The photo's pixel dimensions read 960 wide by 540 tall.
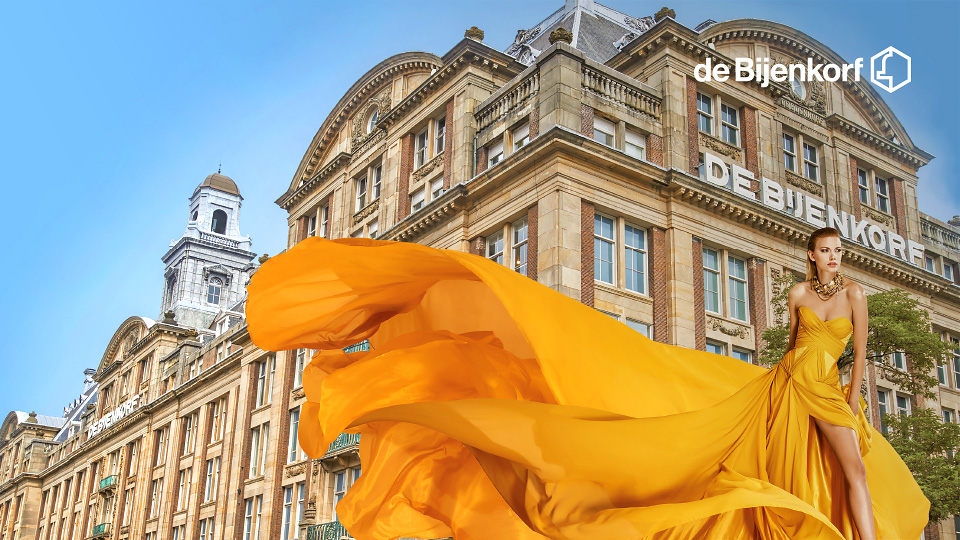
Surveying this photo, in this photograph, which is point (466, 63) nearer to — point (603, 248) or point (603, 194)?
point (603, 194)

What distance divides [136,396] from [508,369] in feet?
183

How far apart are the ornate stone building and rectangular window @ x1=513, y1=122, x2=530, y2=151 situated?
2.3 inches

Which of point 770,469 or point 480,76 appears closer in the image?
point 770,469

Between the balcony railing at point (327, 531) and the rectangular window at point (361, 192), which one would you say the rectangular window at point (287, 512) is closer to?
the balcony railing at point (327, 531)

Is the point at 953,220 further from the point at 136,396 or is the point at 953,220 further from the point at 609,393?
the point at 136,396

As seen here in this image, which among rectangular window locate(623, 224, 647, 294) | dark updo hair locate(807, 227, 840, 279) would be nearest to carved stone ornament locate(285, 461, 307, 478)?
rectangular window locate(623, 224, 647, 294)

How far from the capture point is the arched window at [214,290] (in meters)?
88.5

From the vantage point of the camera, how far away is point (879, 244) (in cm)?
3016

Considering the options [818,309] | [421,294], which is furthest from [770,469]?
[421,294]

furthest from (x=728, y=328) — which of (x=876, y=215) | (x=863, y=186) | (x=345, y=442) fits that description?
(x=345, y=442)

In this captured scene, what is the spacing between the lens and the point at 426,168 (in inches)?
1205

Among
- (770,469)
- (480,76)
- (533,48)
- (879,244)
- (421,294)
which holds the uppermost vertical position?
(533,48)

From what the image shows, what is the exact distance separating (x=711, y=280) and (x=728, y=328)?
1.56 metres

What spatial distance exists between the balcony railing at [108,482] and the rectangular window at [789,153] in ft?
148
